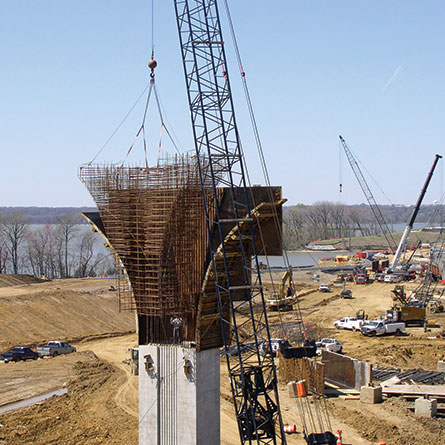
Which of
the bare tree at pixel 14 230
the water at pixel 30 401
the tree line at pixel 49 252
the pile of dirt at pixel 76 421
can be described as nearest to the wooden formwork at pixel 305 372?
the pile of dirt at pixel 76 421

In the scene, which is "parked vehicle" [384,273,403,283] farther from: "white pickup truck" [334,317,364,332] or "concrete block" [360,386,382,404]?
"concrete block" [360,386,382,404]

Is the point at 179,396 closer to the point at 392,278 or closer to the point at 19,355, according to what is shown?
the point at 19,355

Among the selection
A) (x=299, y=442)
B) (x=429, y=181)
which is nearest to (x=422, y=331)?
(x=299, y=442)

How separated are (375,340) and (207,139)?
87.9 feet

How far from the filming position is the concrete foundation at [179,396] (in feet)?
72.4

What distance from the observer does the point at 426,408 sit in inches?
1094

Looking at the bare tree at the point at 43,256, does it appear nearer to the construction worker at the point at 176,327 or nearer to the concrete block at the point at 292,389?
the concrete block at the point at 292,389

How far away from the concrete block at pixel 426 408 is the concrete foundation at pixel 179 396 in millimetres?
10267

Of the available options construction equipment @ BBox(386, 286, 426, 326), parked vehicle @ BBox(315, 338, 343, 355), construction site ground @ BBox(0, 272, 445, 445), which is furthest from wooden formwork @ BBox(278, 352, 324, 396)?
construction equipment @ BBox(386, 286, 426, 326)

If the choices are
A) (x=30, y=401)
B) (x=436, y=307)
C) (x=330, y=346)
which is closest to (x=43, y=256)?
(x=436, y=307)

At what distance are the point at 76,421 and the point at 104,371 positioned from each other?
357 inches

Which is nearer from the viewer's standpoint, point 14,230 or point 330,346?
point 330,346

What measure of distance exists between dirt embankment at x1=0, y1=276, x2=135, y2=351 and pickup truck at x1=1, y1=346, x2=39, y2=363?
288cm

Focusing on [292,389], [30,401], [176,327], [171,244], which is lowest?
[30,401]
